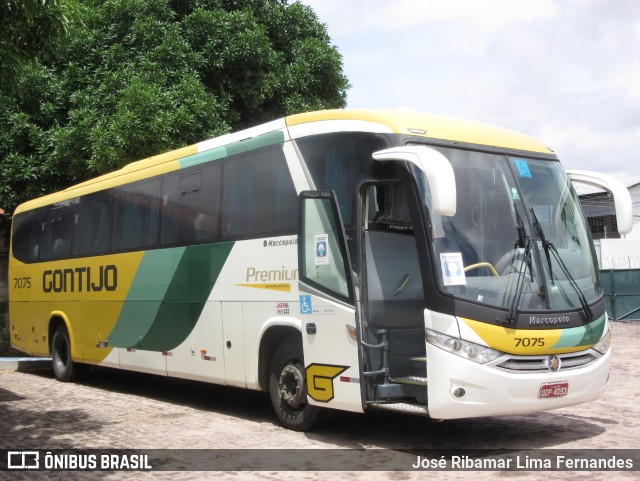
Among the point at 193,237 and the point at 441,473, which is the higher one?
the point at 193,237

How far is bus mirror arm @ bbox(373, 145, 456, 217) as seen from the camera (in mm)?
7047

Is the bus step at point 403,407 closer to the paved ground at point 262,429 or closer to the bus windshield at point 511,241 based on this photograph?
the paved ground at point 262,429

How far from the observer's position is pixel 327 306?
8.46 m

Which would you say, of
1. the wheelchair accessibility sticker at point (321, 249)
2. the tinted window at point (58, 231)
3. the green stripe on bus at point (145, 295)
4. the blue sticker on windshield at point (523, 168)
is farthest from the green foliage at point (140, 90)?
the blue sticker on windshield at point (523, 168)

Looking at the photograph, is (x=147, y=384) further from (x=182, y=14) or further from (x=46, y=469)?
(x=182, y=14)

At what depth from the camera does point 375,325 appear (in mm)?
8133

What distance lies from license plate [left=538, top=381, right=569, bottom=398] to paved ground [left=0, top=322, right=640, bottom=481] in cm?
67

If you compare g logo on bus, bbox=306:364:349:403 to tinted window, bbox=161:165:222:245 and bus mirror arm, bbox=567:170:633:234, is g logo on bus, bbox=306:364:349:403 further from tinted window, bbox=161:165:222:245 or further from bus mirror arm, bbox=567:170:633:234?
bus mirror arm, bbox=567:170:633:234

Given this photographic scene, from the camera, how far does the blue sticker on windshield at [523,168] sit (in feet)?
27.7

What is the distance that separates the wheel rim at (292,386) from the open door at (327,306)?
34 centimetres


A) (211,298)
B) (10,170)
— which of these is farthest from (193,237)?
(10,170)

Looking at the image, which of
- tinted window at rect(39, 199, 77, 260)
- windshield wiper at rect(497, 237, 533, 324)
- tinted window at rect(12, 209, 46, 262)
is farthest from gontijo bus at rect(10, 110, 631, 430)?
tinted window at rect(12, 209, 46, 262)

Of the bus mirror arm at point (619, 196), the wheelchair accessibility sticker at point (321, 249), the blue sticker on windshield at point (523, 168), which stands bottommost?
the wheelchair accessibility sticker at point (321, 249)

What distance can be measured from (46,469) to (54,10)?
4564 mm
